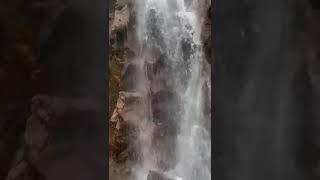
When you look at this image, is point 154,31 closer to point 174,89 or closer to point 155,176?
point 174,89

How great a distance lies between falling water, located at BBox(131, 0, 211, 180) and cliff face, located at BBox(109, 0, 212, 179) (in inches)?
0.6

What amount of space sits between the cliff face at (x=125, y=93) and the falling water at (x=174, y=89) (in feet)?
0.05

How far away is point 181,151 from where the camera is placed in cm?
225

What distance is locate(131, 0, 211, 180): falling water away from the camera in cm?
224

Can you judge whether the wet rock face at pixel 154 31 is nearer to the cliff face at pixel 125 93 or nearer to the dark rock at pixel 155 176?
the cliff face at pixel 125 93

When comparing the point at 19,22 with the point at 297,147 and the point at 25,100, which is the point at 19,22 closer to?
the point at 25,100

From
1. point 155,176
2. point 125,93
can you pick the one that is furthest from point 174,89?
point 155,176

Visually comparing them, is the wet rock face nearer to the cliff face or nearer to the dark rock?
the cliff face

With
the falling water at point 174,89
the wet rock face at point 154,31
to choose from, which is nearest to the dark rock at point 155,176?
the falling water at point 174,89

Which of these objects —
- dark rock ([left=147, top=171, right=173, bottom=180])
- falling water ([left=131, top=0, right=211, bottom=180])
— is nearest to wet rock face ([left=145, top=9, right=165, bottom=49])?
falling water ([left=131, top=0, right=211, bottom=180])

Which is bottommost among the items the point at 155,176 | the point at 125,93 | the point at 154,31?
the point at 155,176

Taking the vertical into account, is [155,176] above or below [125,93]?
below

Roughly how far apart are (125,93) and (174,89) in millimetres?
236

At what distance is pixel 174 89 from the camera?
2279 millimetres
